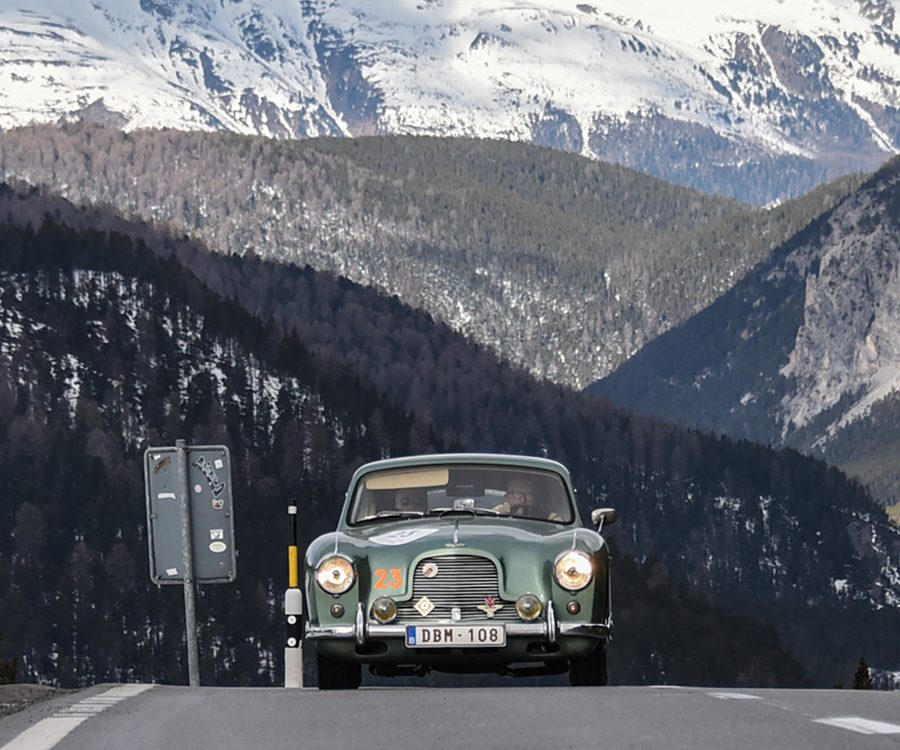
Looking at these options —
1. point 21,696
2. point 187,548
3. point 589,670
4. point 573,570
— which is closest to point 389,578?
point 573,570

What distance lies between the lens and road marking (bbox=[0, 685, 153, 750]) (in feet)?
44.3

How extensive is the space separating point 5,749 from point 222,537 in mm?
14222

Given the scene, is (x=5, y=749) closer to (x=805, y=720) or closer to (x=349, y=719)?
(x=349, y=719)

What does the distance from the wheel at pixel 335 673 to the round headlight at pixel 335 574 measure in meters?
0.69

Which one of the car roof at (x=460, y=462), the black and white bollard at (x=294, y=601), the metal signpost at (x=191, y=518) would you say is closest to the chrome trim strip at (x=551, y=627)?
the car roof at (x=460, y=462)

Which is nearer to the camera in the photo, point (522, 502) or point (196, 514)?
point (522, 502)

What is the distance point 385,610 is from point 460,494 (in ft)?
7.55

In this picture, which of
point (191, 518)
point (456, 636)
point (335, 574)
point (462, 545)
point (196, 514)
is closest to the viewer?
point (456, 636)

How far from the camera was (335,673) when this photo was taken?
19609 millimetres

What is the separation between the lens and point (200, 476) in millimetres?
27891

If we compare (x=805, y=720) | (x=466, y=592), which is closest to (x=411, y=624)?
(x=466, y=592)

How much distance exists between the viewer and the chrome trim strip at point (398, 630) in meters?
18.7

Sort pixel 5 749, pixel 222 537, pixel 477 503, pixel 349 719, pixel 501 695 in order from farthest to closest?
pixel 222 537 → pixel 477 503 → pixel 501 695 → pixel 349 719 → pixel 5 749

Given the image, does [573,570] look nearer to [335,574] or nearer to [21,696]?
[335,574]
